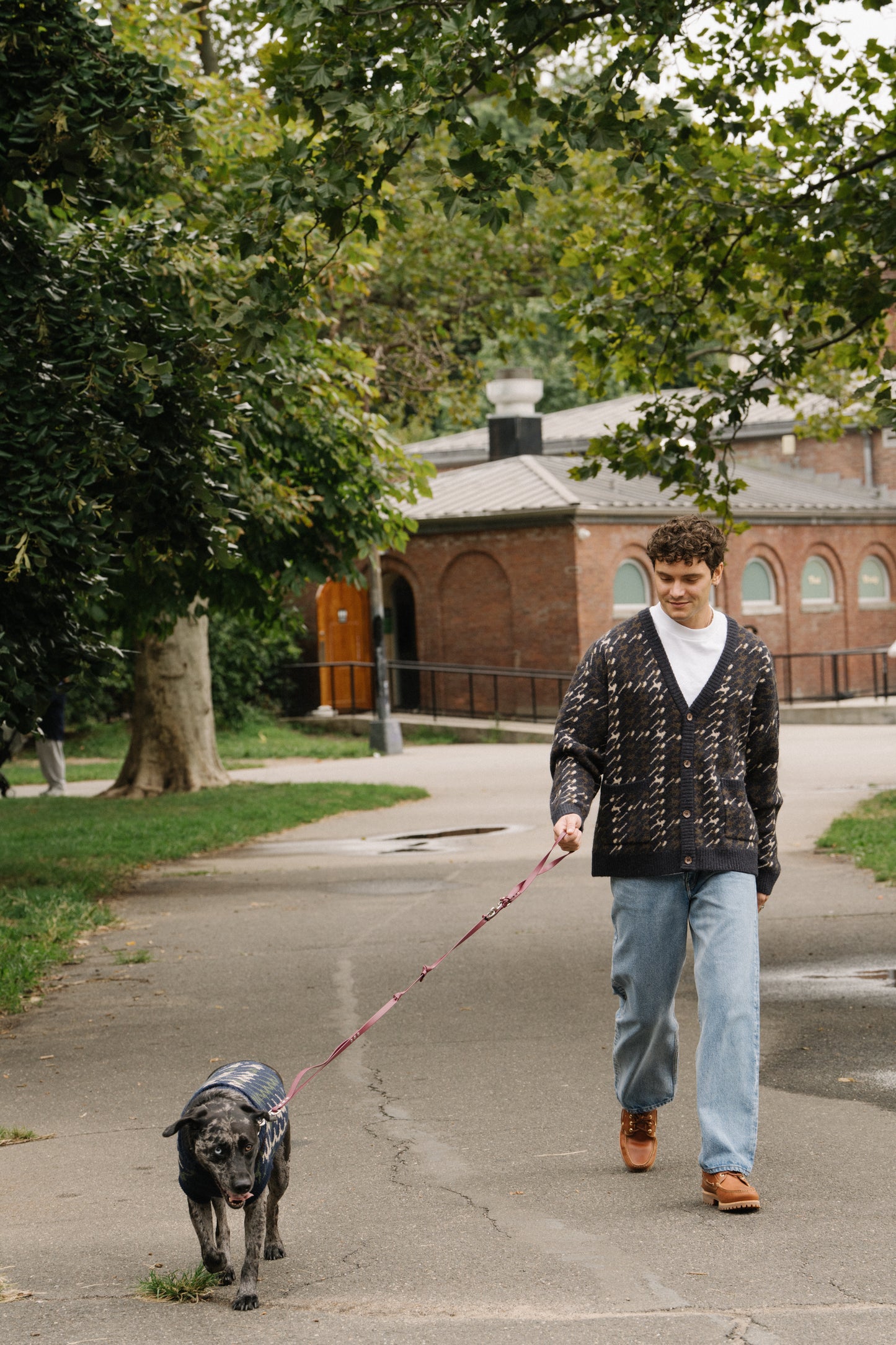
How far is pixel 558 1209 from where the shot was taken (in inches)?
188

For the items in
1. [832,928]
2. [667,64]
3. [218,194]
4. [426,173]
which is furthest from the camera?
[218,194]

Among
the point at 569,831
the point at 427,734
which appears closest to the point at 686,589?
the point at 569,831

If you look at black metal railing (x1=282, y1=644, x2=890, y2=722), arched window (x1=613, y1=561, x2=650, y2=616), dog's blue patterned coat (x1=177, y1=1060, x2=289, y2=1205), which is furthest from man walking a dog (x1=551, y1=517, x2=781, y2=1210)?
arched window (x1=613, y1=561, x2=650, y2=616)

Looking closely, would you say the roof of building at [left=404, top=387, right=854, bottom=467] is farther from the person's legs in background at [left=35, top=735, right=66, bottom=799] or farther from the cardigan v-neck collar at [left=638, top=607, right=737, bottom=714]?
the cardigan v-neck collar at [left=638, top=607, right=737, bottom=714]

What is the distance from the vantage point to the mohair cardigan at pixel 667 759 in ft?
15.9

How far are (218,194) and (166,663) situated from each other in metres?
7.28

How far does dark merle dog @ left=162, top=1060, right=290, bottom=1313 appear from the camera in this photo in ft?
13.1

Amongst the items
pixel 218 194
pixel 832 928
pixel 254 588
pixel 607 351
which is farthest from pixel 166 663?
pixel 832 928

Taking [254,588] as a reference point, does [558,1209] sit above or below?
below

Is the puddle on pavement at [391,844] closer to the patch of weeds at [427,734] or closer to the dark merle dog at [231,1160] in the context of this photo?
the dark merle dog at [231,1160]

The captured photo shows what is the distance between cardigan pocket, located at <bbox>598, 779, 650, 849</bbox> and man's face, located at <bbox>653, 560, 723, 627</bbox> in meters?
0.54

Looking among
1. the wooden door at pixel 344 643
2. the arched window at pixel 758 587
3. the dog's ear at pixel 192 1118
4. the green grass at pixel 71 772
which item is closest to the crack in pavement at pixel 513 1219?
the dog's ear at pixel 192 1118

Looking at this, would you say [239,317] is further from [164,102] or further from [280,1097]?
[280,1097]

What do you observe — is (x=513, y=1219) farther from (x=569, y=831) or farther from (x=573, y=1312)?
(x=569, y=831)
